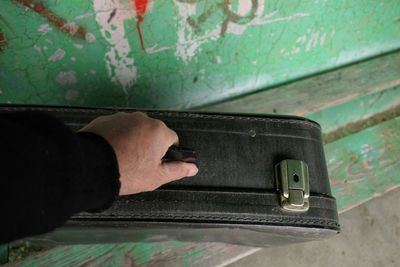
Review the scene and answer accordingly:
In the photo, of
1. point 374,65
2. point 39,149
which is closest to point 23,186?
point 39,149

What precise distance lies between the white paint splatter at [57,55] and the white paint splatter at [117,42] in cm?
9

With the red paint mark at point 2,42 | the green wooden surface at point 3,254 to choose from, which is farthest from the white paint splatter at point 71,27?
the green wooden surface at point 3,254

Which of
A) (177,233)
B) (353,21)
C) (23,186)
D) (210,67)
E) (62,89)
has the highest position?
(353,21)

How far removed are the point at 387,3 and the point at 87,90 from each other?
2.57 feet

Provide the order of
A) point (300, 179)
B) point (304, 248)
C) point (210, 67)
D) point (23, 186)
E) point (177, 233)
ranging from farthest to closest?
1. point (304, 248)
2. point (210, 67)
3. point (177, 233)
4. point (300, 179)
5. point (23, 186)

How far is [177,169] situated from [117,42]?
0.33m

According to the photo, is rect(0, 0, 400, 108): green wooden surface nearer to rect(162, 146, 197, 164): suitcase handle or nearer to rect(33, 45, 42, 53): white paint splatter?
rect(33, 45, 42, 53): white paint splatter

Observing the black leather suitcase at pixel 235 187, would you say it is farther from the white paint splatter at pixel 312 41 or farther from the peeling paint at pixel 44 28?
the white paint splatter at pixel 312 41

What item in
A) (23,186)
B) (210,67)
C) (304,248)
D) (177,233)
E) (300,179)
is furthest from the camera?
(304,248)

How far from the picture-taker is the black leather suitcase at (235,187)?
0.67 metres

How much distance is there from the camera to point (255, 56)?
959mm

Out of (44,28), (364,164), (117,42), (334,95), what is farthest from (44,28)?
(364,164)

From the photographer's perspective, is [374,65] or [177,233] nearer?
[177,233]

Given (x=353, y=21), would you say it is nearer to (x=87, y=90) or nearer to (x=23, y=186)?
(x=87, y=90)
